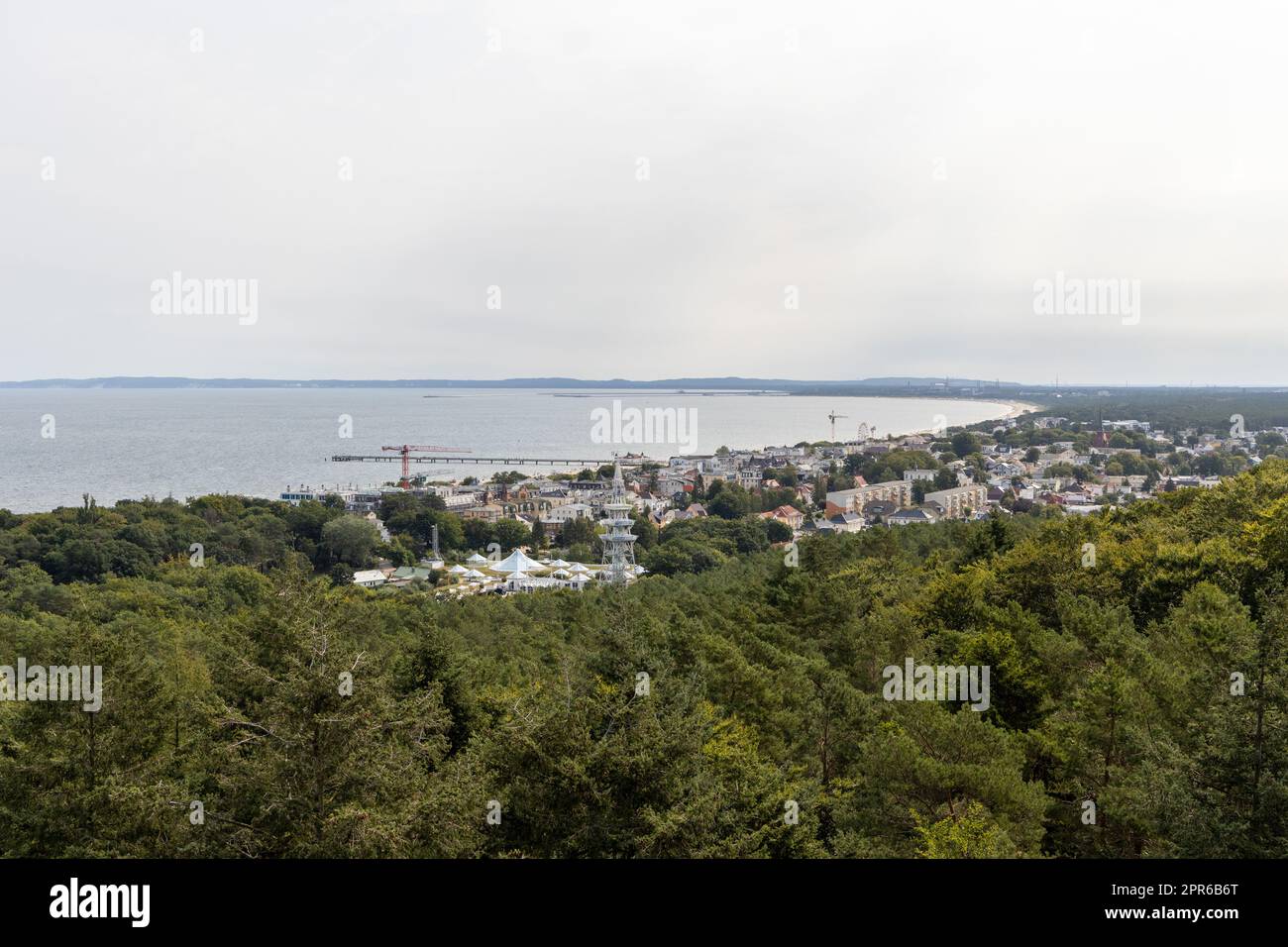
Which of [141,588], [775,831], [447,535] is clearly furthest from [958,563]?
[447,535]

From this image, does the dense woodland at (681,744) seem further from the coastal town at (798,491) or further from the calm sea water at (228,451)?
the calm sea water at (228,451)

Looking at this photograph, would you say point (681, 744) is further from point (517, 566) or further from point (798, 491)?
point (798, 491)

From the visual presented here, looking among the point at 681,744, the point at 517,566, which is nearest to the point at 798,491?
the point at 517,566

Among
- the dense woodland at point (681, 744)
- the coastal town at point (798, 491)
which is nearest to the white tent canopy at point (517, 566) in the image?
the coastal town at point (798, 491)

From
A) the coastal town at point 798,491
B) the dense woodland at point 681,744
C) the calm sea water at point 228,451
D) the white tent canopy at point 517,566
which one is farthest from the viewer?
the calm sea water at point 228,451

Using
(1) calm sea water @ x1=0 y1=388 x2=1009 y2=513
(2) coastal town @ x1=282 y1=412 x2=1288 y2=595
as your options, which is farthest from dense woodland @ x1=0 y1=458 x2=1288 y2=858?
(1) calm sea water @ x1=0 y1=388 x2=1009 y2=513

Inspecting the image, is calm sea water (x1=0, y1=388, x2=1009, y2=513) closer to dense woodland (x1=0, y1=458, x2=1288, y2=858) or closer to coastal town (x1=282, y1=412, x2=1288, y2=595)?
coastal town (x1=282, y1=412, x2=1288, y2=595)
